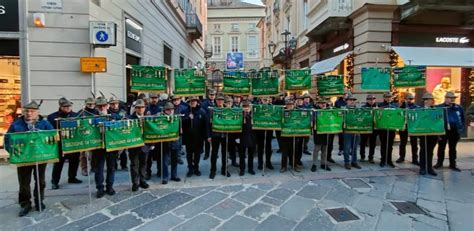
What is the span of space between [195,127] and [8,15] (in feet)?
18.7

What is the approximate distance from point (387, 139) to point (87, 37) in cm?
804

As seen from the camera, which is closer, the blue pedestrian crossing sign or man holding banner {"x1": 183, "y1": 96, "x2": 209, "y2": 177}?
man holding banner {"x1": 183, "y1": 96, "x2": 209, "y2": 177}

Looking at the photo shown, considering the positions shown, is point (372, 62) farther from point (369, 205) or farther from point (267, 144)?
point (369, 205)

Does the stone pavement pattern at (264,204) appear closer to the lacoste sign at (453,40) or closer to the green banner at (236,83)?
the green banner at (236,83)

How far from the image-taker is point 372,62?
11.2 metres

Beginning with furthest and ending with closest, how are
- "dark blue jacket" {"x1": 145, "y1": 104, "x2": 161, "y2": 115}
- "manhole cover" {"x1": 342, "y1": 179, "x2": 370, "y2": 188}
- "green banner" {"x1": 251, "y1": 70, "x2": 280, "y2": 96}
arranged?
"green banner" {"x1": 251, "y1": 70, "x2": 280, "y2": 96}
"dark blue jacket" {"x1": 145, "y1": 104, "x2": 161, "y2": 115}
"manhole cover" {"x1": 342, "y1": 179, "x2": 370, "y2": 188}

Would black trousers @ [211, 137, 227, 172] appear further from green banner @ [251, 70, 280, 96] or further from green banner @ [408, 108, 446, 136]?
green banner @ [408, 108, 446, 136]

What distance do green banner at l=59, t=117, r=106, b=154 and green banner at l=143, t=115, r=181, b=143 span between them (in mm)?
882

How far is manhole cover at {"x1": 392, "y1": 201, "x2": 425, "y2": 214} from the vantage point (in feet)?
17.3

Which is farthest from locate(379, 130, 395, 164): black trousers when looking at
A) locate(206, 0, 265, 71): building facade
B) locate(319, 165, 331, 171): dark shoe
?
locate(206, 0, 265, 71): building facade

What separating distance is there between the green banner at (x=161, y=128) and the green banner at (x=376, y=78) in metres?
5.51

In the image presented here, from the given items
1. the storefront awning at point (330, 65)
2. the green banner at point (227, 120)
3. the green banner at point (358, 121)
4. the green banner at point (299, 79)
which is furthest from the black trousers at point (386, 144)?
the storefront awning at point (330, 65)

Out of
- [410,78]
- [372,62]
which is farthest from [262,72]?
[372,62]

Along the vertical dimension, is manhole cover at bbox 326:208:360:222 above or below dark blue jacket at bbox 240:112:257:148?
below
